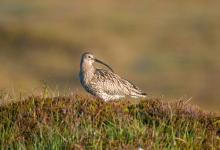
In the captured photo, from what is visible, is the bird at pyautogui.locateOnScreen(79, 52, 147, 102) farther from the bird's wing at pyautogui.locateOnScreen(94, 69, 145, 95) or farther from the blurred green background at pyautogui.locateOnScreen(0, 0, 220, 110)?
→ the blurred green background at pyautogui.locateOnScreen(0, 0, 220, 110)

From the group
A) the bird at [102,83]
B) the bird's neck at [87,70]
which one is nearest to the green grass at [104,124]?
the bird at [102,83]

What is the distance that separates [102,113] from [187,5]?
117840 mm

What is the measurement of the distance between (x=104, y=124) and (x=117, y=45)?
7344 centimetres

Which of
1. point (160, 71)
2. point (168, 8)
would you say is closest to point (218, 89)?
point (160, 71)

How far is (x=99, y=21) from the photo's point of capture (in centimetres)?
9869

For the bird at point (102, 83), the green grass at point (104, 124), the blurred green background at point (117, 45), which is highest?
the blurred green background at point (117, 45)

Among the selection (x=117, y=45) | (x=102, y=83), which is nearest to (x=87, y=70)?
(x=102, y=83)

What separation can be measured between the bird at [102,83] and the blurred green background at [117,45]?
27.7m

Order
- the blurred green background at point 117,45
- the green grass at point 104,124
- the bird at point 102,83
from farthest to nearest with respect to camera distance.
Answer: the blurred green background at point 117,45, the bird at point 102,83, the green grass at point 104,124

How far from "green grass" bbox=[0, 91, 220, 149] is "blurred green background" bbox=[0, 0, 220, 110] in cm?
3201

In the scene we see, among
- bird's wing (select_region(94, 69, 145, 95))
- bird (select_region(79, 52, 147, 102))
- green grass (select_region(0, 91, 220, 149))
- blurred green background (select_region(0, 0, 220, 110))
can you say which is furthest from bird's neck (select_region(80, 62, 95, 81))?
blurred green background (select_region(0, 0, 220, 110))

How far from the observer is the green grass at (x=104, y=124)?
458 inches

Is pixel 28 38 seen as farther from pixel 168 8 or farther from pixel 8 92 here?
pixel 8 92

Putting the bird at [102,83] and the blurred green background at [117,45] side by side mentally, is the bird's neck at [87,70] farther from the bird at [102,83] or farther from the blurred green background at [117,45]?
the blurred green background at [117,45]
